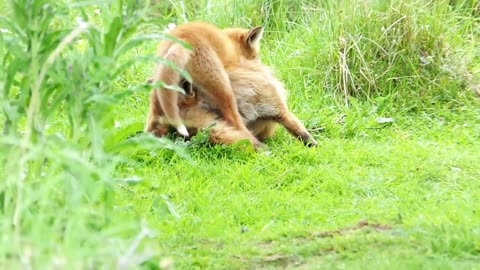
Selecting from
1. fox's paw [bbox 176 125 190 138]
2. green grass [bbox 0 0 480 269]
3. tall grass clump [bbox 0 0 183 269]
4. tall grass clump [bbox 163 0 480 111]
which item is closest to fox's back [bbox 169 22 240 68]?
green grass [bbox 0 0 480 269]

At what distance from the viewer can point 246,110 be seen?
7.11 meters

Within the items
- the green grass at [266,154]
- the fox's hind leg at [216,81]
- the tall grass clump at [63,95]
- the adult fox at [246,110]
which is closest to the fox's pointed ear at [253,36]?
the adult fox at [246,110]

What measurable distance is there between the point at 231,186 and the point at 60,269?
365cm

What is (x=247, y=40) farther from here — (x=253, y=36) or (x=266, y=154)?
(x=266, y=154)

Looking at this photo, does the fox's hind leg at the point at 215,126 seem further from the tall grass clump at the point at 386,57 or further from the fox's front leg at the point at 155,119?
the tall grass clump at the point at 386,57

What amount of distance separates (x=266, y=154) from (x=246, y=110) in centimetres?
55

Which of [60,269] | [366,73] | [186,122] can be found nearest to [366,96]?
[366,73]

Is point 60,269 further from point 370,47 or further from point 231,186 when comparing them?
point 370,47

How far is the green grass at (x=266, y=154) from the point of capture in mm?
3568

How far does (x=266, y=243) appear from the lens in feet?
15.7

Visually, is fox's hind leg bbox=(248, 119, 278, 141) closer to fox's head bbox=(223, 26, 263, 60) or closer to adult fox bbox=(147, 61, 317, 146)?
adult fox bbox=(147, 61, 317, 146)

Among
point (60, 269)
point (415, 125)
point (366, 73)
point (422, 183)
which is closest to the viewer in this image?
point (60, 269)

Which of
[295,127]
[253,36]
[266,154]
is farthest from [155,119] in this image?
[253,36]

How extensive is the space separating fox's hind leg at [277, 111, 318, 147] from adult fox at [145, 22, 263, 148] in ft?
1.17
